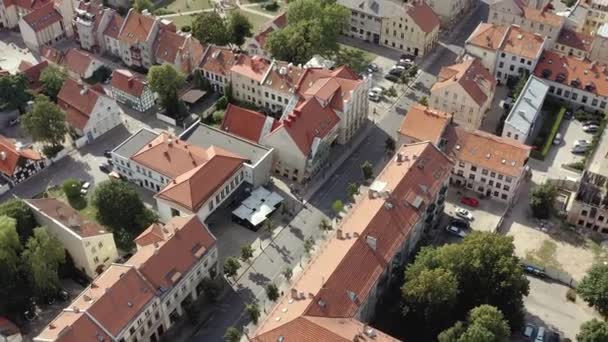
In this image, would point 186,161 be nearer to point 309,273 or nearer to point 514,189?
point 309,273

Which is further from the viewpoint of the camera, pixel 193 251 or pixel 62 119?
pixel 62 119

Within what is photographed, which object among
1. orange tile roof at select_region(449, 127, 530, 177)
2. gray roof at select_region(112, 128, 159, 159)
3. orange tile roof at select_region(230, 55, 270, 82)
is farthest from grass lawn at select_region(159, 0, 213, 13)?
orange tile roof at select_region(449, 127, 530, 177)

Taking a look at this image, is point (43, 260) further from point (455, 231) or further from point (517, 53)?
point (517, 53)

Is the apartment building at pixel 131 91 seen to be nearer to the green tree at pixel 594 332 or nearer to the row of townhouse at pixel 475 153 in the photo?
the row of townhouse at pixel 475 153

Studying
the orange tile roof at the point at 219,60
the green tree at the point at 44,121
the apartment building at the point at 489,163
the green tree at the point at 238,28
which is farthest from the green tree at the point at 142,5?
the apartment building at the point at 489,163

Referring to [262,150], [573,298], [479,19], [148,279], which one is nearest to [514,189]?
[573,298]

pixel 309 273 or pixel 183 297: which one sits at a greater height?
pixel 309 273
